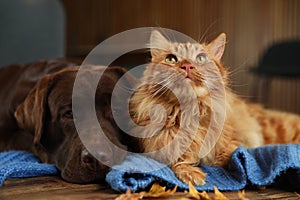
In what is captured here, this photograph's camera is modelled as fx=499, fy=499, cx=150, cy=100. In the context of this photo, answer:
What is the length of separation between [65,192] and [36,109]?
0.40 m

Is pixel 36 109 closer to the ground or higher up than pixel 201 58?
closer to the ground

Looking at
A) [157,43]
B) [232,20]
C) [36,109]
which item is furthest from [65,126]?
[232,20]

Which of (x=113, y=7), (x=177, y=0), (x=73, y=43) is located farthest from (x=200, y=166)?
(x=73, y=43)

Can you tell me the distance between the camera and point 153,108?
1.14m

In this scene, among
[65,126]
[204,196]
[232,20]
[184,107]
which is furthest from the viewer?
[232,20]

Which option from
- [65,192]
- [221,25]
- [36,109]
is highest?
[221,25]

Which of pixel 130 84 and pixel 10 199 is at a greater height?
pixel 130 84

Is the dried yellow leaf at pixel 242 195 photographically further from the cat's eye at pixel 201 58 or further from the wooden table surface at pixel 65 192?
the cat's eye at pixel 201 58

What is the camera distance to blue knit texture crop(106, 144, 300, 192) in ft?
3.49

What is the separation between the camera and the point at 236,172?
117 cm

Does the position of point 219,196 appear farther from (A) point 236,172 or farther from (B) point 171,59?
(B) point 171,59

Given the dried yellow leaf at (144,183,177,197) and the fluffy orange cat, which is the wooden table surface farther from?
the fluffy orange cat

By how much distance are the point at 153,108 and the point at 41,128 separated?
42 cm

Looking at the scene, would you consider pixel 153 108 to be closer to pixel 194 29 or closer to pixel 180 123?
pixel 180 123
